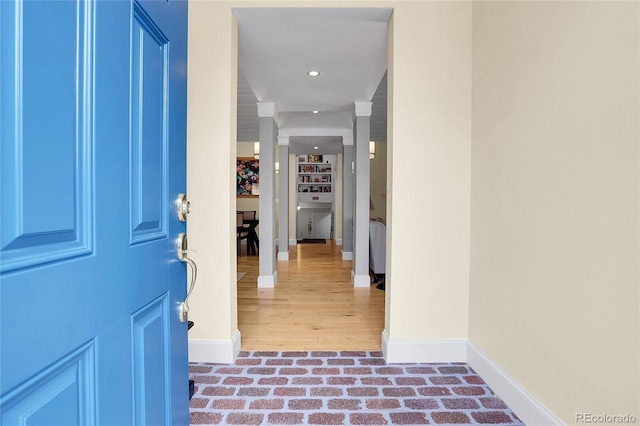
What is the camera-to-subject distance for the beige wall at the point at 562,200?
1062 mm

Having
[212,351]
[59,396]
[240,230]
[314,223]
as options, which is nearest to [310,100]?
[212,351]

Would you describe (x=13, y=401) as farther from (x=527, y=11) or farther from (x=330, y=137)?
(x=330, y=137)

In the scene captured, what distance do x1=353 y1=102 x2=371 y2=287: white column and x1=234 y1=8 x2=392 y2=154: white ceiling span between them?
Answer: 0.26 m

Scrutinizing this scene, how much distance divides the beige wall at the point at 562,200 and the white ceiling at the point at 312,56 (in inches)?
35.2

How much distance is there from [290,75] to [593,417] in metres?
3.24

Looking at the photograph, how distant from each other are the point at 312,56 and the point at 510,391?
2732 millimetres

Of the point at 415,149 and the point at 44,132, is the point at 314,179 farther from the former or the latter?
the point at 44,132

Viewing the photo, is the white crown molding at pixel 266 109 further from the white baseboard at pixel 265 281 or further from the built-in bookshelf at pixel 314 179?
the built-in bookshelf at pixel 314 179

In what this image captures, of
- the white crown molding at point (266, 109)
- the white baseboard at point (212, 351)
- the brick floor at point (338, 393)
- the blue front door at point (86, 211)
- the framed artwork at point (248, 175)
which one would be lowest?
the brick floor at point (338, 393)

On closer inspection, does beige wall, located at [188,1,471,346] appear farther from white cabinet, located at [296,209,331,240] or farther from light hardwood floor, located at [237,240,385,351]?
white cabinet, located at [296,209,331,240]

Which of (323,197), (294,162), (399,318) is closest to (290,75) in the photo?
(399,318)

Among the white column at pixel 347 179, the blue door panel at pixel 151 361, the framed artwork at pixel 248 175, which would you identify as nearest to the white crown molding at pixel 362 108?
the white column at pixel 347 179

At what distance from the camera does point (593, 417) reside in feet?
3.81

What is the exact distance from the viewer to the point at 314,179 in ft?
34.7
